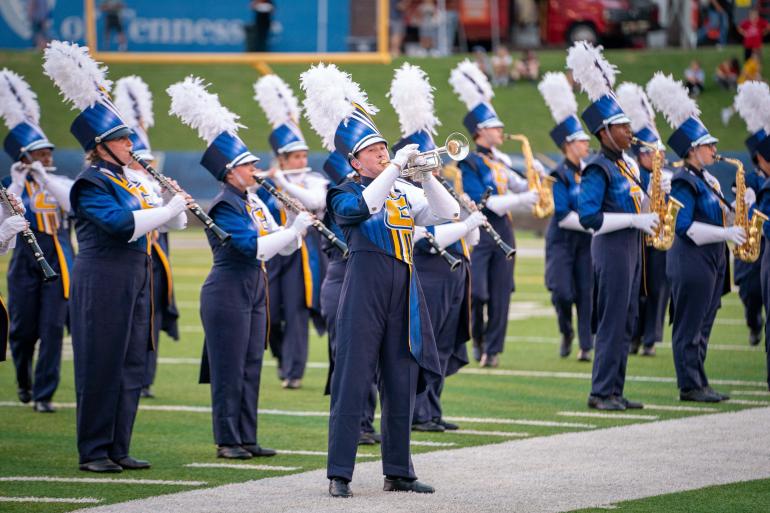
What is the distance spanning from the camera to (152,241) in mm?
10875

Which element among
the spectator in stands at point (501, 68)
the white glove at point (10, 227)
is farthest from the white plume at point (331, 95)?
the spectator in stands at point (501, 68)

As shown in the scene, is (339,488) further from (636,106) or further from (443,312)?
(636,106)

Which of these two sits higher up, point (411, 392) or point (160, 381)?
point (411, 392)

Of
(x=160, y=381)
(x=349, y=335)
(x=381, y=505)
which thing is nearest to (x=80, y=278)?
(x=349, y=335)

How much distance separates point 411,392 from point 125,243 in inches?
83.4

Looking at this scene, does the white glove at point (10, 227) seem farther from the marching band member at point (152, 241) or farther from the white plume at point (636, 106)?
the white plume at point (636, 106)

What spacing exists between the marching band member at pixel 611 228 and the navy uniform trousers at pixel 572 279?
3.16 metres

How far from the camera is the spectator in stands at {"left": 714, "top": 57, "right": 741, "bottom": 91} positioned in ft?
110

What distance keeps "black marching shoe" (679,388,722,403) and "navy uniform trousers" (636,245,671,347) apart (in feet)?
10.3

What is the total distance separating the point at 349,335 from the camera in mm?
7559

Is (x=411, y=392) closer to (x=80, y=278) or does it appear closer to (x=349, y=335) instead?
(x=349, y=335)

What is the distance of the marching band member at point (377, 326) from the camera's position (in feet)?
24.8

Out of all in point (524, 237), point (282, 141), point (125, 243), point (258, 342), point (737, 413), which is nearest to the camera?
point (125, 243)

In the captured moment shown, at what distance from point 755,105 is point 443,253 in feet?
12.2
